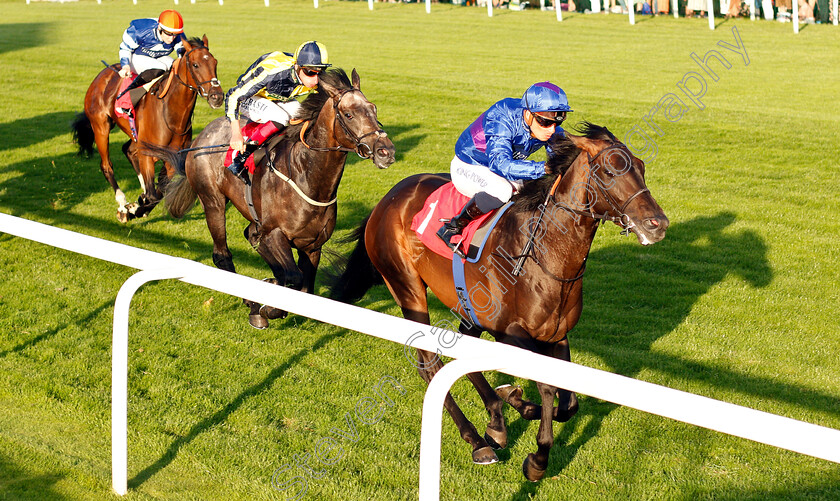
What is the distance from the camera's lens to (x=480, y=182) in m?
4.29

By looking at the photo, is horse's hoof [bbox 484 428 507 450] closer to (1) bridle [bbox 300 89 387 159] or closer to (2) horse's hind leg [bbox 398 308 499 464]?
(2) horse's hind leg [bbox 398 308 499 464]

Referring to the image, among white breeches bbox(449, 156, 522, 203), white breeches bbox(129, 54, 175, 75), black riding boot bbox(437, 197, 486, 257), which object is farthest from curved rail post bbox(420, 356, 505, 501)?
white breeches bbox(129, 54, 175, 75)

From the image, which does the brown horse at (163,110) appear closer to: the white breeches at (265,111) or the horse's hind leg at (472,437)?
the white breeches at (265,111)

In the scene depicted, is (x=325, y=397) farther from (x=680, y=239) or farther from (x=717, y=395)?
(x=680, y=239)

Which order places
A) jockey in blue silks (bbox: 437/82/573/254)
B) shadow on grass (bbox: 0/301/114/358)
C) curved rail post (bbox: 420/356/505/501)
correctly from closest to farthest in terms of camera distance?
curved rail post (bbox: 420/356/505/501) < jockey in blue silks (bbox: 437/82/573/254) < shadow on grass (bbox: 0/301/114/358)

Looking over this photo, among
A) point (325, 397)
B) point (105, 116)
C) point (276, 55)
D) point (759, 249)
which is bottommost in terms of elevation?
point (759, 249)

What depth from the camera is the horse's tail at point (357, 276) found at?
17.5ft

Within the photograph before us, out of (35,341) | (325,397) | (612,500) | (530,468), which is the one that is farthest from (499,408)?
(35,341)

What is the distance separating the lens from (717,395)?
190 inches

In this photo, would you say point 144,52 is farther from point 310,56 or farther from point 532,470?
point 532,470

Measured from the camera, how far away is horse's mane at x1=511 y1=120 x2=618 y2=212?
3.81 meters

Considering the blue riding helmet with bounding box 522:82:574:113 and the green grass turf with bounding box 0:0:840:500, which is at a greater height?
the blue riding helmet with bounding box 522:82:574:113

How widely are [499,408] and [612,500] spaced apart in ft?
2.32

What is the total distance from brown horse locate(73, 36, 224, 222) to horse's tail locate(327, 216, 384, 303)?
2.89m
